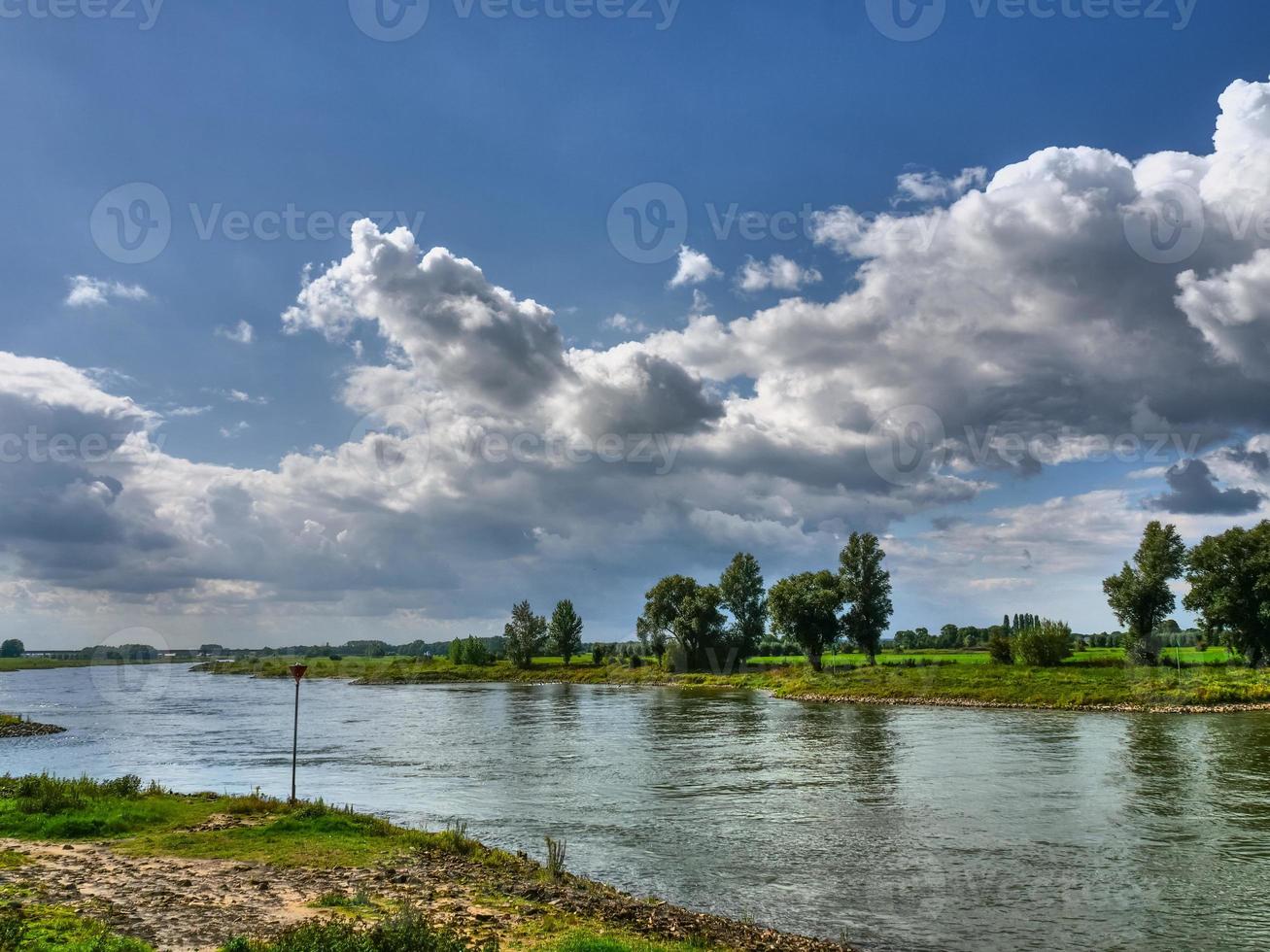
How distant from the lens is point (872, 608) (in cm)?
11212

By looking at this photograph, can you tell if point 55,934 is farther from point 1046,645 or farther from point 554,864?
point 1046,645

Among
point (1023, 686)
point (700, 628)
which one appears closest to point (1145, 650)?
point (1023, 686)

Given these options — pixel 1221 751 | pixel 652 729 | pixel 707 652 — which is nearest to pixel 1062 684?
pixel 1221 751

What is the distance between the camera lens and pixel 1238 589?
81438 millimetres

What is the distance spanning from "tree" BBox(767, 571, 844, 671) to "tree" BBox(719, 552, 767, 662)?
78.0 feet

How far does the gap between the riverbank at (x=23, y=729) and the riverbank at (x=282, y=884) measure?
146 feet

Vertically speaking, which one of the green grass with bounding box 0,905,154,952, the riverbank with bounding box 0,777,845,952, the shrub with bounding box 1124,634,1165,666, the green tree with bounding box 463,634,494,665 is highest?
the green grass with bounding box 0,905,154,952

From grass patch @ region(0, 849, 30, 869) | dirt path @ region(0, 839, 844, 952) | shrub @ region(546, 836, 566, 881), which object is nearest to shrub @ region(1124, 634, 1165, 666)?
shrub @ region(546, 836, 566, 881)

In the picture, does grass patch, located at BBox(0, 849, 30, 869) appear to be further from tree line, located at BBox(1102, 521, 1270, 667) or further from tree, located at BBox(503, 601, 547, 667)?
tree, located at BBox(503, 601, 547, 667)

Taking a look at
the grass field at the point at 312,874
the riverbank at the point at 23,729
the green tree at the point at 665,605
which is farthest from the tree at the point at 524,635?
the grass field at the point at 312,874

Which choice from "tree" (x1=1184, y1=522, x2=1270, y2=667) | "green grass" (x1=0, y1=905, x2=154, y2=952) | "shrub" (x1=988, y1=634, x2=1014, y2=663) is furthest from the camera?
"shrub" (x1=988, y1=634, x2=1014, y2=663)

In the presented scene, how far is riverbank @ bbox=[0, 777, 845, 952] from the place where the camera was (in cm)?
1480

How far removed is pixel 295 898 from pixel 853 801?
22.1 m

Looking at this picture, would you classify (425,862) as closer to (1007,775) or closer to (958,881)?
(958,881)
